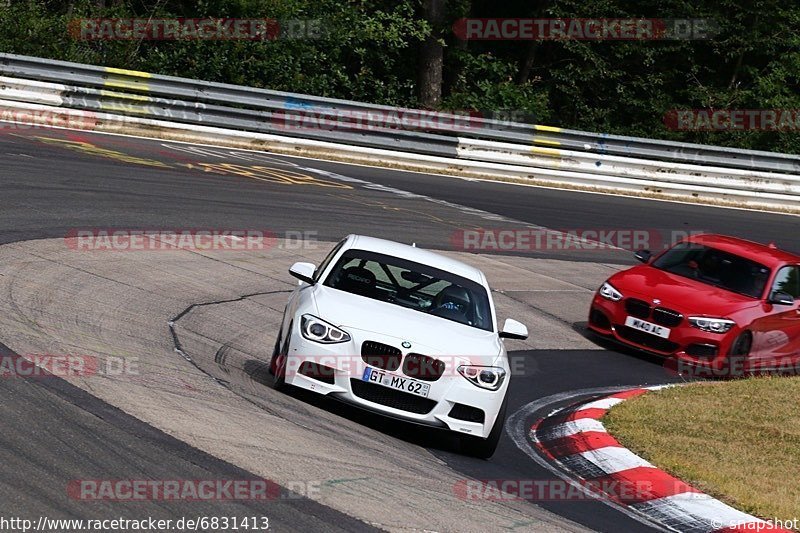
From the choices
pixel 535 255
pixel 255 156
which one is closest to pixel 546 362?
pixel 535 255

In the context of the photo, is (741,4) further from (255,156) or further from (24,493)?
(24,493)

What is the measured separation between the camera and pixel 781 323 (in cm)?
1471

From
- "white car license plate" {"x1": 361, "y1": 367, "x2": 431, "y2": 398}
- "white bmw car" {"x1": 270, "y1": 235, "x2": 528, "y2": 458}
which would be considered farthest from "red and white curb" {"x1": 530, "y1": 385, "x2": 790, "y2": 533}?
"white car license plate" {"x1": 361, "y1": 367, "x2": 431, "y2": 398}

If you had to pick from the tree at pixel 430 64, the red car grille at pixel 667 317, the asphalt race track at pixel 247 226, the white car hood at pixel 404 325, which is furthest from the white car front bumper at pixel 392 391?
the tree at pixel 430 64

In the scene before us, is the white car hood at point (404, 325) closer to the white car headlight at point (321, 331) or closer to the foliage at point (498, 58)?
the white car headlight at point (321, 331)

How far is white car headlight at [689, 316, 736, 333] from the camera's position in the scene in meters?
14.0

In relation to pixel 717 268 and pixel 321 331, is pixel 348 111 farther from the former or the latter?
pixel 321 331

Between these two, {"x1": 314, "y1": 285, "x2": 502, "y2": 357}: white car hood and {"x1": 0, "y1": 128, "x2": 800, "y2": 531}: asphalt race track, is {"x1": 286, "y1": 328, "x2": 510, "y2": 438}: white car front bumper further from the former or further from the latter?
{"x1": 0, "y1": 128, "x2": 800, "y2": 531}: asphalt race track

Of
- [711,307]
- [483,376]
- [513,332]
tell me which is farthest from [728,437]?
[711,307]

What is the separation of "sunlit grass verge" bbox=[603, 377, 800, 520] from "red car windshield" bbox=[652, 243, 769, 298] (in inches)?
A: 75.8

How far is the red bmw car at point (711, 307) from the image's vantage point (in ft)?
46.0

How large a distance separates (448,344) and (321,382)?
3.29ft

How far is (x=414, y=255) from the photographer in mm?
10547

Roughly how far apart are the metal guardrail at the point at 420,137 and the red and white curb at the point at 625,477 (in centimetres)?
1368
